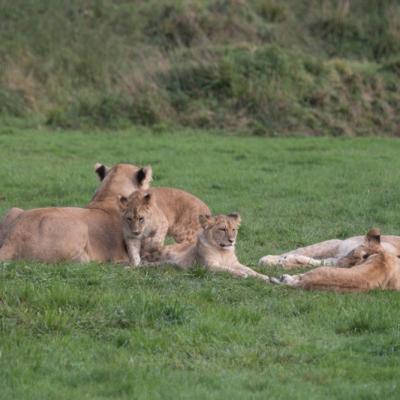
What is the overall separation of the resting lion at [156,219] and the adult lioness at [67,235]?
17 cm

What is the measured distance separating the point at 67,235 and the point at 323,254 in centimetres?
275

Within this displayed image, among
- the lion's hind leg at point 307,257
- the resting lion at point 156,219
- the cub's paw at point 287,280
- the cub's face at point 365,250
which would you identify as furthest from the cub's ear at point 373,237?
the resting lion at point 156,219

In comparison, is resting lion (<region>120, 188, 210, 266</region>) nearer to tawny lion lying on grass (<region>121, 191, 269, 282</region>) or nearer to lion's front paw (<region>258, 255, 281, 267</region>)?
tawny lion lying on grass (<region>121, 191, 269, 282</region>)

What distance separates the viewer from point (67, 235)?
34.3ft

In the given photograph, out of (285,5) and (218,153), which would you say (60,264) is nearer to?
(218,153)

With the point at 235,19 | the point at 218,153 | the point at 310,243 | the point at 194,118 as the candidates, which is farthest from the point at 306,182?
the point at 235,19

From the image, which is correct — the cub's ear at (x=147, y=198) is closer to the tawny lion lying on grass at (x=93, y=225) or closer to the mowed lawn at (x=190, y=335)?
the tawny lion lying on grass at (x=93, y=225)

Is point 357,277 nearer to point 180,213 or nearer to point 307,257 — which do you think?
point 307,257

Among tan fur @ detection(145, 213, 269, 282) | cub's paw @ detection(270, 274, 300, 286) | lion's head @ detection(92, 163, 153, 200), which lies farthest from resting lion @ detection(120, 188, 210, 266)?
cub's paw @ detection(270, 274, 300, 286)

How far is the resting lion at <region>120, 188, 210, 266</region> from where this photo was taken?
10.9m

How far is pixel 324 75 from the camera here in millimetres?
26016

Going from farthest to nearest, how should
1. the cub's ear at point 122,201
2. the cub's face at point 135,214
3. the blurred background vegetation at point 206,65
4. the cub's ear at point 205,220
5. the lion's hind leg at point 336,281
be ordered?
the blurred background vegetation at point 206,65, the cub's ear at point 122,201, the cub's face at point 135,214, the cub's ear at point 205,220, the lion's hind leg at point 336,281

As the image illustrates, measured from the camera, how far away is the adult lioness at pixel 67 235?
1036 centimetres

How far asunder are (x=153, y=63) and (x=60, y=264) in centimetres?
1663
